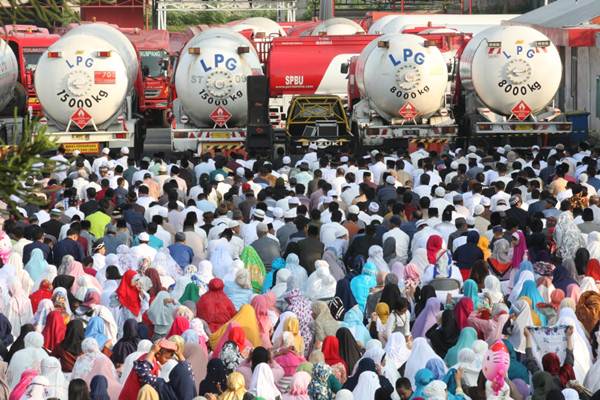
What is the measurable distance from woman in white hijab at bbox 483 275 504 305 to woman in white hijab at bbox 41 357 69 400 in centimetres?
399

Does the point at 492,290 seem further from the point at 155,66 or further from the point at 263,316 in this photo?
the point at 155,66

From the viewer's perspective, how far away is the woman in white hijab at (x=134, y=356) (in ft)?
40.1

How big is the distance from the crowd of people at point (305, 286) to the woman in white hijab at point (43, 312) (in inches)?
0.7

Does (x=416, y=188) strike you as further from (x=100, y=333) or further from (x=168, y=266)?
(x=100, y=333)

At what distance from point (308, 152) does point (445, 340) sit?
12.9 m

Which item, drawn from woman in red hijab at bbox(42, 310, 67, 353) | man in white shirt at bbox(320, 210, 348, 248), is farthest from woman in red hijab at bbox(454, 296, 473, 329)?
man in white shirt at bbox(320, 210, 348, 248)

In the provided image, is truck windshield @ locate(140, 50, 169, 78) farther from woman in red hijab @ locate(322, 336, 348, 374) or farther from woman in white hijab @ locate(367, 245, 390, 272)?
woman in red hijab @ locate(322, 336, 348, 374)

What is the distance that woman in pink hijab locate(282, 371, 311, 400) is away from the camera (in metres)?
11.7

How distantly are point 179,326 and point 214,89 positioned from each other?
15.5 meters

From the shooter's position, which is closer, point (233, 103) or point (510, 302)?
point (510, 302)

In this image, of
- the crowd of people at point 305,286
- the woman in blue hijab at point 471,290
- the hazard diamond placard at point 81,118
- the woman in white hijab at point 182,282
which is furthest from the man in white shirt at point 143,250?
the hazard diamond placard at point 81,118

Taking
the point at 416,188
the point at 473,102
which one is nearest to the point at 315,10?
the point at 473,102

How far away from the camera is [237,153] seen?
2631 centimetres

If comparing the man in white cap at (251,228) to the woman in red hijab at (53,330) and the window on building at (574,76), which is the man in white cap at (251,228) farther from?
the window on building at (574,76)
